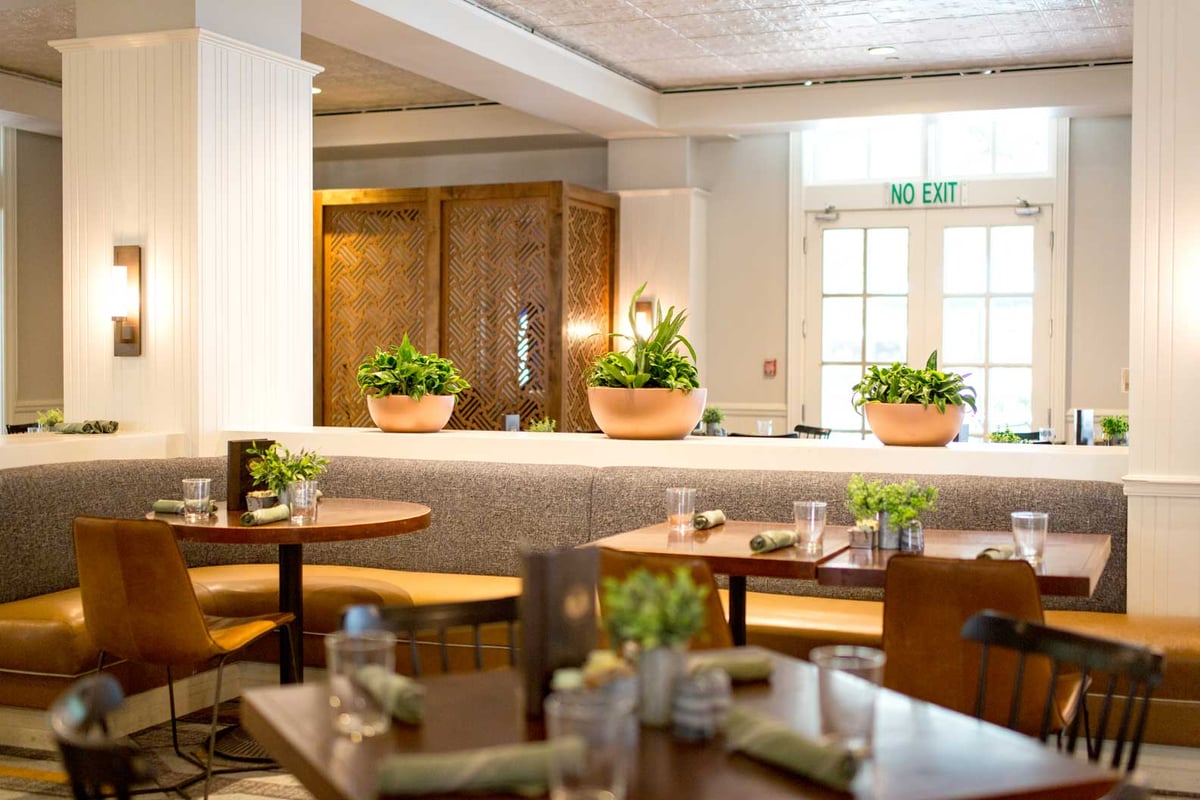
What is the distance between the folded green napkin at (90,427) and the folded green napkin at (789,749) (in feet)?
14.4

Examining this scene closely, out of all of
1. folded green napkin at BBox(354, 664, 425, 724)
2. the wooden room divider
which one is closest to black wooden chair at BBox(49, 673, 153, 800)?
folded green napkin at BBox(354, 664, 425, 724)

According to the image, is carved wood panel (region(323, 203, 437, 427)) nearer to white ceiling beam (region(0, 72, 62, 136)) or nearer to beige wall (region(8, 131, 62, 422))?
white ceiling beam (region(0, 72, 62, 136))

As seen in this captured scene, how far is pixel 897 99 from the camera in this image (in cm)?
909

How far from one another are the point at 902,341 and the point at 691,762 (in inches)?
336

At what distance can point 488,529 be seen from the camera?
5348 mm

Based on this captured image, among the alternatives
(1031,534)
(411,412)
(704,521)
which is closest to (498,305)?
(411,412)

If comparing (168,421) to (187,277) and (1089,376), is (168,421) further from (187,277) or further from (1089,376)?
(1089,376)

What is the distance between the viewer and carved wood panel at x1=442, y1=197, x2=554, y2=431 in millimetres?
9273

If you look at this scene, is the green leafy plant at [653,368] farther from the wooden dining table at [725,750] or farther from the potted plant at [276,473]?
the wooden dining table at [725,750]

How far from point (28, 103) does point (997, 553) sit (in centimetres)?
820

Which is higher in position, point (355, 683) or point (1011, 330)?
point (1011, 330)

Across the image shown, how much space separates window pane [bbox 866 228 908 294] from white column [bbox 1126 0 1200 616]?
17.8ft

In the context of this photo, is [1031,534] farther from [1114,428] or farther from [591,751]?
[1114,428]

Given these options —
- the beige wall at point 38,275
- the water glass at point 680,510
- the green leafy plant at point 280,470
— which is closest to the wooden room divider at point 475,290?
the beige wall at point 38,275
